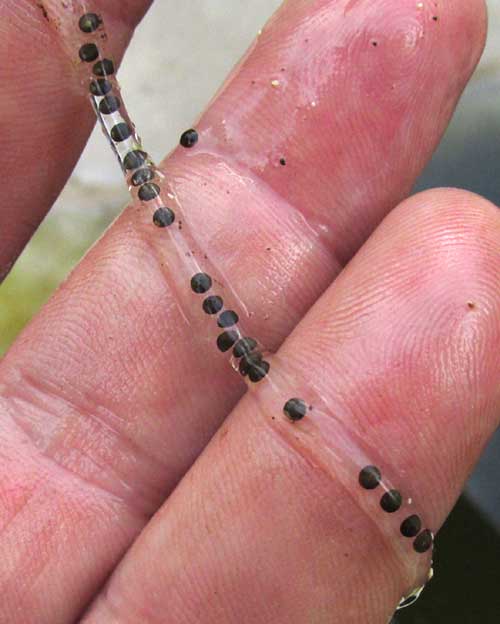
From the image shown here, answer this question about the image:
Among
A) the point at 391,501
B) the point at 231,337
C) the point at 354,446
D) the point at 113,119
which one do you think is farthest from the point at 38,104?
the point at 391,501

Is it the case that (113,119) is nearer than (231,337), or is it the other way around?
(231,337)

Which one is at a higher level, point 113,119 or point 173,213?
point 113,119

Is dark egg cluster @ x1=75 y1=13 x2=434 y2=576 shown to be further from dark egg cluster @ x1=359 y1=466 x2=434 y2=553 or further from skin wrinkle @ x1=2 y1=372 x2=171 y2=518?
skin wrinkle @ x1=2 y1=372 x2=171 y2=518

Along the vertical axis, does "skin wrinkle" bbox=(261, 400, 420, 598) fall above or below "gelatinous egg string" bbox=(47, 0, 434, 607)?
below

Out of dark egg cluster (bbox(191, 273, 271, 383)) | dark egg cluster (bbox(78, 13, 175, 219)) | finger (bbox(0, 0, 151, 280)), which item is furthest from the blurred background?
dark egg cluster (bbox(191, 273, 271, 383))

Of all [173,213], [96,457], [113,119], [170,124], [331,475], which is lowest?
[96,457]

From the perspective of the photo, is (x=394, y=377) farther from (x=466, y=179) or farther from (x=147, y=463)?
(x=466, y=179)

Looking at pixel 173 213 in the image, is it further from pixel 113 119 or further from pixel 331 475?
pixel 331 475

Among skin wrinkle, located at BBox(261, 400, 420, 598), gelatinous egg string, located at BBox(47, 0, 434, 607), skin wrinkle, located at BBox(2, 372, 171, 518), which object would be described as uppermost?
gelatinous egg string, located at BBox(47, 0, 434, 607)

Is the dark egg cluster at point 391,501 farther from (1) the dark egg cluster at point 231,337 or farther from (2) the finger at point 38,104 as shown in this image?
(2) the finger at point 38,104
